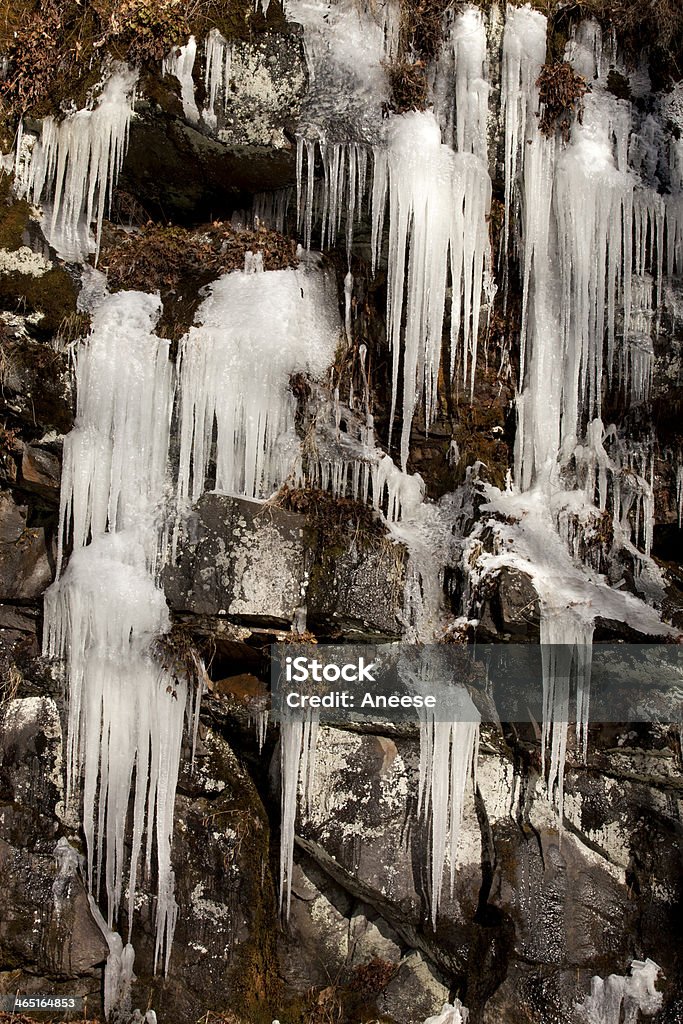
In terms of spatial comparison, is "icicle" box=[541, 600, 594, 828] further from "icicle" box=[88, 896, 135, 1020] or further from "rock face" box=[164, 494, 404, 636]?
"icicle" box=[88, 896, 135, 1020]

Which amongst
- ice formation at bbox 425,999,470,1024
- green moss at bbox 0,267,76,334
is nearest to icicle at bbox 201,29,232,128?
green moss at bbox 0,267,76,334

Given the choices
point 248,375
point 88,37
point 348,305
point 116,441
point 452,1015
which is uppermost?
point 88,37

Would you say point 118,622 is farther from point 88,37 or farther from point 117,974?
point 88,37

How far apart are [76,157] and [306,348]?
2039mm

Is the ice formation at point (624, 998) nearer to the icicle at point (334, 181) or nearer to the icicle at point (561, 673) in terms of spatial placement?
the icicle at point (561, 673)

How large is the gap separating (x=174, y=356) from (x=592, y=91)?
353cm

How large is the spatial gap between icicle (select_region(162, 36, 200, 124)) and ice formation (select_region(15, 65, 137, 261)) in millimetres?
270

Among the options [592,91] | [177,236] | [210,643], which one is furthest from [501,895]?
[592,91]

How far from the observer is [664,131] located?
19.8 feet

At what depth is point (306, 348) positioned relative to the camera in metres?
6.19

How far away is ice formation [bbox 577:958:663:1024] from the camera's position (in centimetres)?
520

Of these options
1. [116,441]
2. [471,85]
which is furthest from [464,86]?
[116,441]

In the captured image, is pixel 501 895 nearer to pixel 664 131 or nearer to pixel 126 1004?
pixel 126 1004

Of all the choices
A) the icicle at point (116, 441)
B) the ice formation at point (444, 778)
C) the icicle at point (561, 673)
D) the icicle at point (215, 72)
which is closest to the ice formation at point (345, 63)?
the icicle at point (215, 72)
